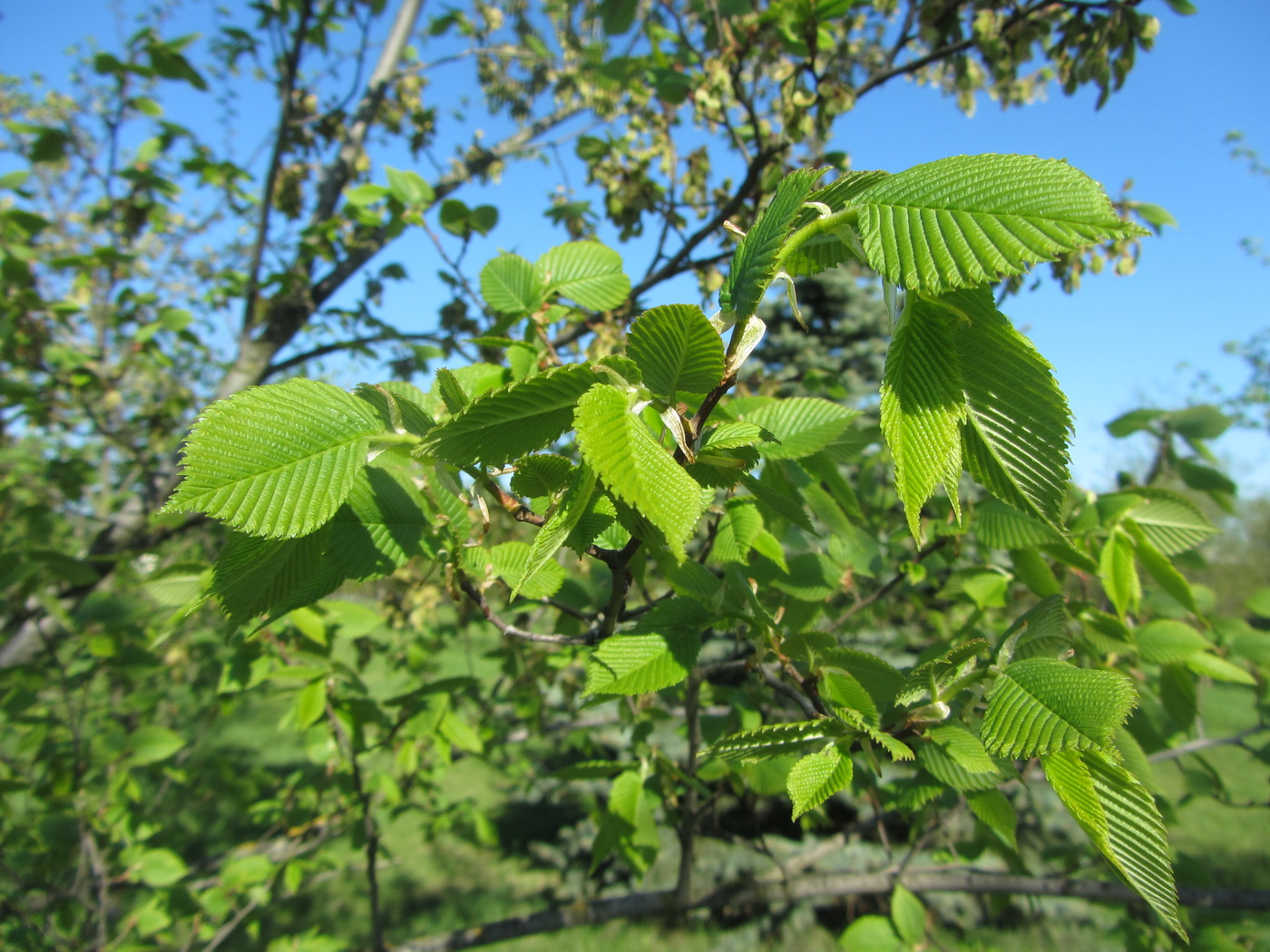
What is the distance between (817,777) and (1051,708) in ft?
0.91

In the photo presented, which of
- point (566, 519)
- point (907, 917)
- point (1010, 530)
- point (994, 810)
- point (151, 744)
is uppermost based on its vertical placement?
point (566, 519)

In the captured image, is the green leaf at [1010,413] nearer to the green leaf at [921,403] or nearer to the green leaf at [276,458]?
the green leaf at [921,403]

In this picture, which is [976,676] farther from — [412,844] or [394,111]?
[412,844]

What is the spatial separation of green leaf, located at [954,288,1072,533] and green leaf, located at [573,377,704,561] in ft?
0.82

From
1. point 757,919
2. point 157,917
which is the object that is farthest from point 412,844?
point 157,917

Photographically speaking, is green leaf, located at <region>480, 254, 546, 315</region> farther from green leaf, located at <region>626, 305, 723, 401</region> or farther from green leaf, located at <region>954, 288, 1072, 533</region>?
green leaf, located at <region>954, 288, 1072, 533</region>

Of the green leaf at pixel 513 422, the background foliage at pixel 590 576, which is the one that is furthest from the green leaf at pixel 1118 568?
the green leaf at pixel 513 422

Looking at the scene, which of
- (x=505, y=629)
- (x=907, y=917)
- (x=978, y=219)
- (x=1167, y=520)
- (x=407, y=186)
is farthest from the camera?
(x=407, y=186)

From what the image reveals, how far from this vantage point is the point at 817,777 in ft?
2.64

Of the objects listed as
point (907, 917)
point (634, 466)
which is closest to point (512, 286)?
point (634, 466)

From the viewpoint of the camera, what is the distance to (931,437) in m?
0.51

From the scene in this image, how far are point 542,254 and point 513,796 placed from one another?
715 centimetres

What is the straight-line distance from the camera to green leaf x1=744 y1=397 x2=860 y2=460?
1.05 m

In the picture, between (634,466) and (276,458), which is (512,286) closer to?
(276,458)
